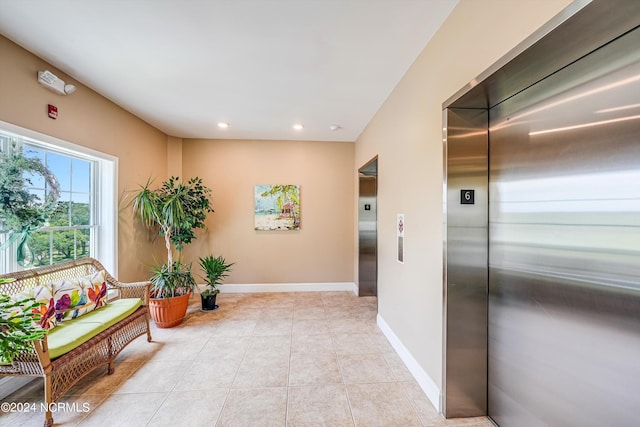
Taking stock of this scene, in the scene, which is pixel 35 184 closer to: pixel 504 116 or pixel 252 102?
pixel 252 102

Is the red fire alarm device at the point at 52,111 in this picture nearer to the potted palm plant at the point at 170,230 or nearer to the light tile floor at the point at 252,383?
the potted palm plant at the point at 170,230

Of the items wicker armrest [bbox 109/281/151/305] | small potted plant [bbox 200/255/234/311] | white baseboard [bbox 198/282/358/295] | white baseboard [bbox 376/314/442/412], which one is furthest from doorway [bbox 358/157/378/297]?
wicker armrest [bbox 109/281/151/305]

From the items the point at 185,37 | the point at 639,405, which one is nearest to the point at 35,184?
the point at 185,37

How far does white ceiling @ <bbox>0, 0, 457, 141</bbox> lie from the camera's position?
1.63 metres

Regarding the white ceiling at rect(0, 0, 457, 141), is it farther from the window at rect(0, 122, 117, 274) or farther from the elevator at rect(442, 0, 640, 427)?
the elevator at rect(442, 0, 640, 427)

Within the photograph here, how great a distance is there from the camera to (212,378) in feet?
7.13

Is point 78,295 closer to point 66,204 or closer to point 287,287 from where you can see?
point 66,204

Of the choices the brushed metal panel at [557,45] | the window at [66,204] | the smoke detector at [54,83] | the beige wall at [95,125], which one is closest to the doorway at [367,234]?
the brushed metal panel at [557,45]

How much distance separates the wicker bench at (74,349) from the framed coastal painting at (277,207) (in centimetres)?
208

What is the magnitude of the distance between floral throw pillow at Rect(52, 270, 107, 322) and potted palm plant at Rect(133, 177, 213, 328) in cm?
62

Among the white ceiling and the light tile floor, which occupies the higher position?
the white ceiling

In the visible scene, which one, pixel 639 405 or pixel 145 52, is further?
pixel 145 52

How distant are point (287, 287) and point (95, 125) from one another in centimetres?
346

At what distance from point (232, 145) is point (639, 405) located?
4.90m
